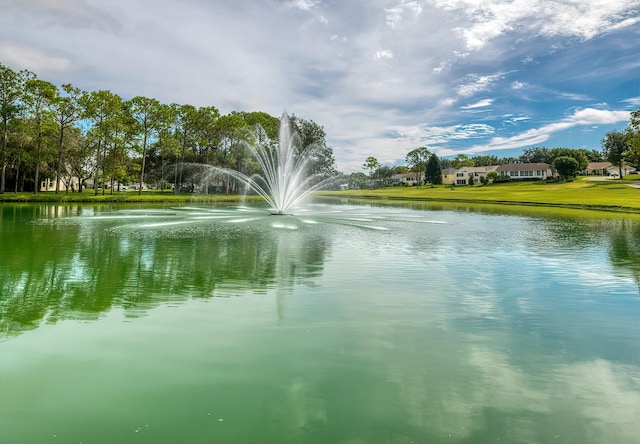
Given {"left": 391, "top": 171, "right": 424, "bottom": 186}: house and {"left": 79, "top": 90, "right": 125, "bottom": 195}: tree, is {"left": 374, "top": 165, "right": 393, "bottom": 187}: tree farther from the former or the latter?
{"left": 79, "top": 90, "right": 125, "bottom": 195}: tree

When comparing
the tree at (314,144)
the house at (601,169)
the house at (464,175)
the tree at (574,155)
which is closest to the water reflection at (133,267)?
the tree at (314,144)

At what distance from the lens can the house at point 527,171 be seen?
432ft

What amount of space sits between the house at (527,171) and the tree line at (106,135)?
71896mm

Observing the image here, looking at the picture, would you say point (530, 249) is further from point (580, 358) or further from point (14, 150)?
point (14, 150)

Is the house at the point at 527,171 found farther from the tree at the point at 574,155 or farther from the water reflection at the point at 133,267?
the water reflection at the point at 133,267

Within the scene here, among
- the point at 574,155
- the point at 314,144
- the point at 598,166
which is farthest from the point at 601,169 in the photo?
the point at 314,144

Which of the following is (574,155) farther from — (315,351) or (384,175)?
(315,351)

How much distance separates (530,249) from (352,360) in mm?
14749

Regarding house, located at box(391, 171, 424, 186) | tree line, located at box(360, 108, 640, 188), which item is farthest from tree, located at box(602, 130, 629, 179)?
house, located at box(391, 171, 424, 186)

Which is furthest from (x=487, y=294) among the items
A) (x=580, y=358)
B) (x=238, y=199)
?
(x=238, y=199)

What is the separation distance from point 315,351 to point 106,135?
67.3 metres

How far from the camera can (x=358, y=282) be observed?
12125 mm

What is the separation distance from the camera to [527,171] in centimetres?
13562

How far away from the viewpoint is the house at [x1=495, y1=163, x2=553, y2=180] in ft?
432
